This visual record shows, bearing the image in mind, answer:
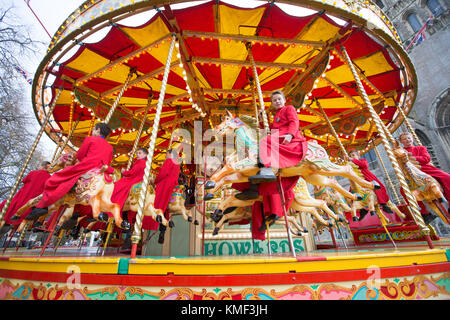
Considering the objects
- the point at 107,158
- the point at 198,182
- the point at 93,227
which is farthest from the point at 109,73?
the point at 93,227

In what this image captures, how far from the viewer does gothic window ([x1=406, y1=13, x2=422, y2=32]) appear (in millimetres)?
16328

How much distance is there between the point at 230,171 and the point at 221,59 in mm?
3025

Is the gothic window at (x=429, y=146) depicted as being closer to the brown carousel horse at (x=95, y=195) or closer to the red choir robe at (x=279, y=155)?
the red choir robe at (x=279, y=155)

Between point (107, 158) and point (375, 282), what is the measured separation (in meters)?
3.82

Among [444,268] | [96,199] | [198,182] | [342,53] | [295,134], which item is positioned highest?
[342,53]

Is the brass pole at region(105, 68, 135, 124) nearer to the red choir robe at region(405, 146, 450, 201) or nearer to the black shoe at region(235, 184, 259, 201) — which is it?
the black shoe at region(235, 184, 259, 201)

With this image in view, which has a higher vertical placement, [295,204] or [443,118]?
[443,118]

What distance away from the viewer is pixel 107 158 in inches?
131

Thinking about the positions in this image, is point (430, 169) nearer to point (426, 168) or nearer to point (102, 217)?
point (426, 168)

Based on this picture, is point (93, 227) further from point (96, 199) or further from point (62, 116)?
point (62, 116)

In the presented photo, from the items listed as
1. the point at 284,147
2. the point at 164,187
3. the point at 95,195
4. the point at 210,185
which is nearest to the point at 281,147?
the point at 284,147

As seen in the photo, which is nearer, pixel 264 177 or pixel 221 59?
pixel 264 177

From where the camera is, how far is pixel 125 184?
3398 mm

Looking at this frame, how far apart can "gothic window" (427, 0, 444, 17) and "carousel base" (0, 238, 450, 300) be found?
22445 mm
